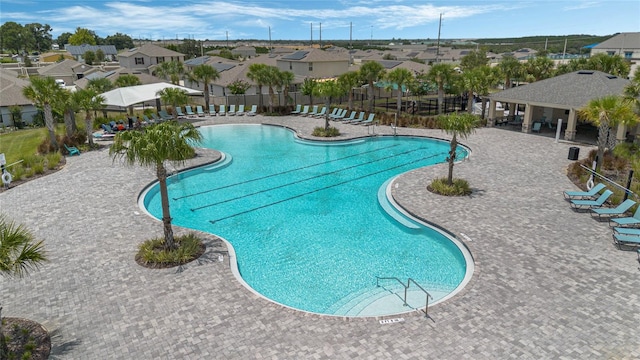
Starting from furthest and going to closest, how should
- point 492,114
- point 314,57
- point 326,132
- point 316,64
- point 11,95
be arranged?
point 314,57
point 316,64
point 11,95
point 492,114
point 326,132

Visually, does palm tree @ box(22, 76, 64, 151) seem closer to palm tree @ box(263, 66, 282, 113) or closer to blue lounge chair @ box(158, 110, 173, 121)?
blue lounge chair @ box(158, 110, 173, 121)

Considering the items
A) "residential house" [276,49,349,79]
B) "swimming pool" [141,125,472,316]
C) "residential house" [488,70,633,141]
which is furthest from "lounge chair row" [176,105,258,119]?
"residential house" [488,70,633,141]

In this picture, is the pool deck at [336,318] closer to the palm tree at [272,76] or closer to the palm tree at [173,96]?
the palm tree at [173,96]

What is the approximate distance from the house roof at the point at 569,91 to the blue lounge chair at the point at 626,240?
15227 millimetres

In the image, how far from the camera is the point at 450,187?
16906 mm

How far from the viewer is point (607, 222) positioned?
45.6 ft

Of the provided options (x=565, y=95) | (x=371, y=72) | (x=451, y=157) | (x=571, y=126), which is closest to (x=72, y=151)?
(x=451, y=157)

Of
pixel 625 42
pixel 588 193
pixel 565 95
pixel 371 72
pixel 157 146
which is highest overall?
pixel 625 42

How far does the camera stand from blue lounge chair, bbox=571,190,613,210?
1443cm

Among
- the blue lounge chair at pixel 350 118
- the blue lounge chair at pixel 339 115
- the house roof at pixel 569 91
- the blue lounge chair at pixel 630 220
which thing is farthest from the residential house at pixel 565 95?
the blue lounge chair at pixel 630 220

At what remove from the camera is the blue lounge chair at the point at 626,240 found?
11.9m

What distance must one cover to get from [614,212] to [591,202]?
1043mm

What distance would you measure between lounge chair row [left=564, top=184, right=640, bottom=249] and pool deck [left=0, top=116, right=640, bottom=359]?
15.1 inches

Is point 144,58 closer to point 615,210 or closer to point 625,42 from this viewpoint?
point 615,210
